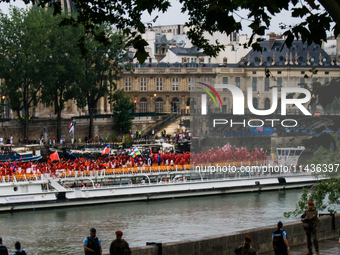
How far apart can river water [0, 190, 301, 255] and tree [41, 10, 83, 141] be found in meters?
23.4

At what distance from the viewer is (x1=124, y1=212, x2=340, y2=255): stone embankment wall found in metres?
14.3

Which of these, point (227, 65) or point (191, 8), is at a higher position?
point (227, 65)

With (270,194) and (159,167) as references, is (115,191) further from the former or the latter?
(270,194)

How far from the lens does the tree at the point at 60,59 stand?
57312 millimetres

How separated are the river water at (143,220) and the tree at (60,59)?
23.4 m

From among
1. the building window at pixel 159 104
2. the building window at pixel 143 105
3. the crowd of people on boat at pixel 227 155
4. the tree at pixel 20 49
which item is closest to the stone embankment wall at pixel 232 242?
the crowd of people on boat at pixel 227 155

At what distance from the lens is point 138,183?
39344 mm

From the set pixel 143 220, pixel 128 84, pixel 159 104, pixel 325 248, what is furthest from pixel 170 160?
pixel 128 84

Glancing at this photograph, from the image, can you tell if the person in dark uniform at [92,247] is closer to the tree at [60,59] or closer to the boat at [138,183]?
the boat at [138,183]

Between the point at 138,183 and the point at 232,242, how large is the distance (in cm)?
2409

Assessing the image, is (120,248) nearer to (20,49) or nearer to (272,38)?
(20,49)

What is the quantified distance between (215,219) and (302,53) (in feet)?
232

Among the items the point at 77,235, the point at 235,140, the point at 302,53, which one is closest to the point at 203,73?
the point at 302,53

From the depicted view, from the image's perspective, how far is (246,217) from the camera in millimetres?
32875
